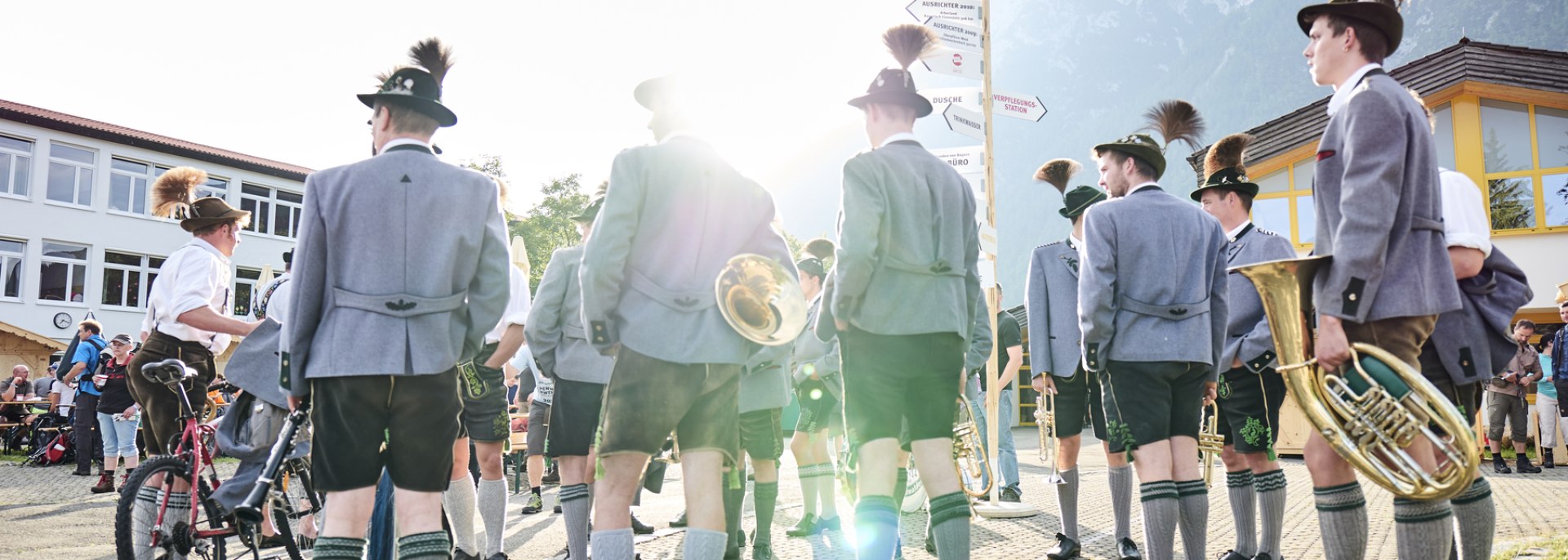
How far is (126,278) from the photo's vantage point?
1528 inches

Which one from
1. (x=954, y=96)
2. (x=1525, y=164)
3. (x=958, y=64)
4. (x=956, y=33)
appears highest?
(x=1525, y=164)

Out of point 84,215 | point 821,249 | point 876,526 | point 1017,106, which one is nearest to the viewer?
point 876,526

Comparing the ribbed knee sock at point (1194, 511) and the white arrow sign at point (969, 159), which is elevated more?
the white arrow sign at point (969, 159)

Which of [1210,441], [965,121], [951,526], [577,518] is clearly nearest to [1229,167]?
[1210,441]

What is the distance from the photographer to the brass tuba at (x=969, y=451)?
5.36 m

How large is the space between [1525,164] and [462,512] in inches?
865

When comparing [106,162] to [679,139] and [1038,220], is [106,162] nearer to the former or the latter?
[679,139]

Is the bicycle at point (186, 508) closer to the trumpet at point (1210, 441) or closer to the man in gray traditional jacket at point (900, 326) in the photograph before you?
the man in gray traditional jacket at point (900, 326)

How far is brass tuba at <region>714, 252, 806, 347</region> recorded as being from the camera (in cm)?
398

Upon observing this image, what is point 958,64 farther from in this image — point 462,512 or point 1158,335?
point 462,512

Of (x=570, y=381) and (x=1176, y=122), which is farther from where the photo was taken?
(x=1176, y=122)

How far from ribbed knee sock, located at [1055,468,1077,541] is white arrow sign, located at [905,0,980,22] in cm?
452

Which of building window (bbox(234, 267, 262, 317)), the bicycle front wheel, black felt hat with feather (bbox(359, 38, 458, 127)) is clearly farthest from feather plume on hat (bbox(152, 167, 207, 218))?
building window (bbox(234, 267, 262, 317))

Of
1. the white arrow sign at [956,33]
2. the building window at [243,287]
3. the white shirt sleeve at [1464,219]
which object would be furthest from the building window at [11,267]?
the white shirt sleeve at [1464,219]
